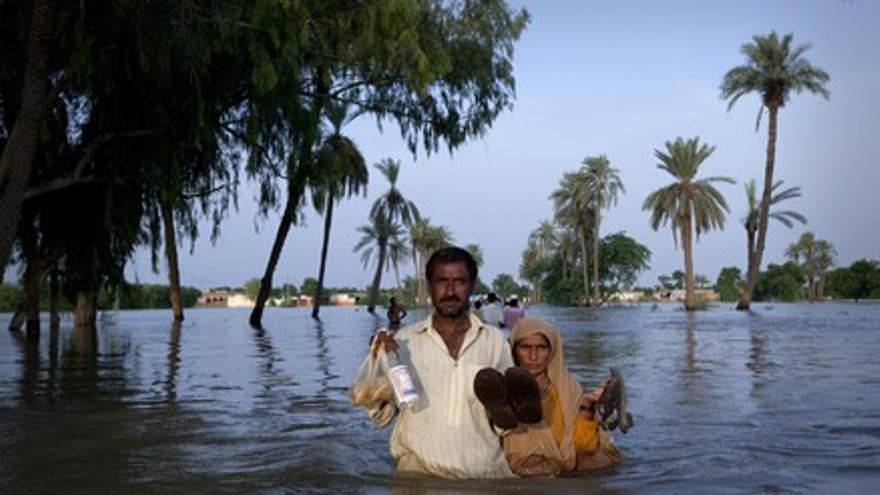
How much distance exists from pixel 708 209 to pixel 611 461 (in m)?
65.5

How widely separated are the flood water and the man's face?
1.14m

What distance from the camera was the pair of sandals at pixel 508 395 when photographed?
15.7 ft

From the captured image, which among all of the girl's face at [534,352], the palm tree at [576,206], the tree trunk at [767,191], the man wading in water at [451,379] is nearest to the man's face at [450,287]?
the man wading in water at [451,379]

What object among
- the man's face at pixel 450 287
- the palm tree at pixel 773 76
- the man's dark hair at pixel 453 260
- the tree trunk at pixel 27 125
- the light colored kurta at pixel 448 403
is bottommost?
the light colored kurta at pixel 448 403

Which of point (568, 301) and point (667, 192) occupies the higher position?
point (667, 192)

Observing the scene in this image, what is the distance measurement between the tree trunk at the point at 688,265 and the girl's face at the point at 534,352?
62306mm

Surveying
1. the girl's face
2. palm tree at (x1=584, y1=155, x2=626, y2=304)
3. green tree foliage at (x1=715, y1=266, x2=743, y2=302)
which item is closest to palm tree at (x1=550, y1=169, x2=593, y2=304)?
palm tree at (x1=584, y1=155, x2=626, y2=304)

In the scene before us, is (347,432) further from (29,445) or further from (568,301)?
(568,301)

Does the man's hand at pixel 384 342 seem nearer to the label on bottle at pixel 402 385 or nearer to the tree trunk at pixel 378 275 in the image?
the label on bottle at pixel 402 385

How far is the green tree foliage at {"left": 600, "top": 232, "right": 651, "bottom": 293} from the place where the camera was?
107 m

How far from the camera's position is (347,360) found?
18.9 meters

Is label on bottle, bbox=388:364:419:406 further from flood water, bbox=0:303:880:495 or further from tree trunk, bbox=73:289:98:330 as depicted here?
tree trunk, bbox=73:289:98:330

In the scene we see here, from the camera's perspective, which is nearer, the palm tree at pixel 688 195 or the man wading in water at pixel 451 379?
the man wading in water at pixel 451 379

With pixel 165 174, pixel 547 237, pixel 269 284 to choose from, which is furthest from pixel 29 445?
pixel 547 237
